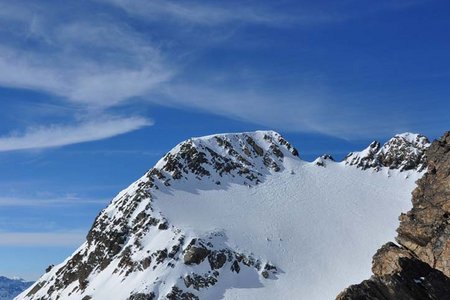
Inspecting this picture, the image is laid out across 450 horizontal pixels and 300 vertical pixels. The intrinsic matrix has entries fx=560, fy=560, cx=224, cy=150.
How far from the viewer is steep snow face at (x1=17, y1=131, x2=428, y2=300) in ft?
311

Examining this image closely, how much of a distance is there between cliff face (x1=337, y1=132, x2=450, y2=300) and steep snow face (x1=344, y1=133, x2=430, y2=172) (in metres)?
59.4

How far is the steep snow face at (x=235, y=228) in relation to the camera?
94875 mm

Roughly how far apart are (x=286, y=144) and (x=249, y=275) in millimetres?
61900

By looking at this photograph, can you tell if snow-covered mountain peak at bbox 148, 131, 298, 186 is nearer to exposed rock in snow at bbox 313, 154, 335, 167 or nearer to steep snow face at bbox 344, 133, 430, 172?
exposed rock in snow at bbox 313, 154, 335, 167

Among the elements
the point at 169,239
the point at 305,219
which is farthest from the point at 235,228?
the point at 305,219

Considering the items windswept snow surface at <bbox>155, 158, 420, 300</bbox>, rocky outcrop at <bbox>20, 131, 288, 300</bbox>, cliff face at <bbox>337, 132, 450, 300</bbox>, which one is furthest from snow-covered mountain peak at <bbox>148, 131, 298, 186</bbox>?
cliff face at <bbox>337, 132, 450, 300</bbox>

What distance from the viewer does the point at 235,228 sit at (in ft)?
360

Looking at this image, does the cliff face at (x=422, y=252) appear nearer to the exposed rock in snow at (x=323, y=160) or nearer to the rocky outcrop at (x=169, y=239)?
the rocky outcrop at (x=169, y=239)

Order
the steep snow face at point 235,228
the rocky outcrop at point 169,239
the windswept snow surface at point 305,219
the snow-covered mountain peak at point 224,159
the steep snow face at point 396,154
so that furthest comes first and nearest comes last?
the steep snow face at point 396,154 → the snow-covered mountain peak at point 224,159 → the windswept snow surface at point 305,219 → the steep snow face at point 235,228 → the rocky outcrop at point 169,239

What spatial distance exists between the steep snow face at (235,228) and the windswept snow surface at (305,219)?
0.23m

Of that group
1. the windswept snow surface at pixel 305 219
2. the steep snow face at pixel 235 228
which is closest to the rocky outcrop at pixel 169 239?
the steep snow face at pixel 235 228

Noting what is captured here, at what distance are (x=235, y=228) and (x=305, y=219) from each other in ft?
52.2

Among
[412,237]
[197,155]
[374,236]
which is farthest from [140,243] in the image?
[412,237]

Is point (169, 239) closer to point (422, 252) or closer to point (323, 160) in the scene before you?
point (422, 252)
